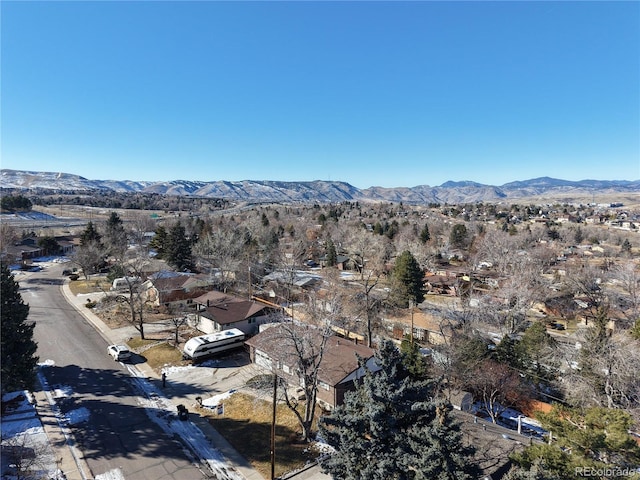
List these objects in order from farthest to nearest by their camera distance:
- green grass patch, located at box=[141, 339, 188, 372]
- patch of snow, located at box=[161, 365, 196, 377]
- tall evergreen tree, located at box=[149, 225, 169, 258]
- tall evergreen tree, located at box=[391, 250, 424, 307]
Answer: tall evergreen tree, located at box=[149, 225, 169, 258]
tall evergreen tree, located at box=[391, 250, 424, 307]
green grass patch, located at box=[141, 339, 188, 372]
patch of snow, located at box=[161, 365, 196, 377]

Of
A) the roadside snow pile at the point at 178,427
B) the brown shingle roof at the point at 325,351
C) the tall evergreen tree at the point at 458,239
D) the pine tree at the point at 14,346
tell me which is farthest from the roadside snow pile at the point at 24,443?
the tall evergreen tree at the point at 458,239

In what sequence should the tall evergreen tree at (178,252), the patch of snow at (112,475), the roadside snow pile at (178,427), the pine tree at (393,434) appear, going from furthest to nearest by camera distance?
the tall evergreen tree at (178,252)
the roadside snow pile at (178,427)
the patch of snow at (112,475)
the pine tree at (393,434)

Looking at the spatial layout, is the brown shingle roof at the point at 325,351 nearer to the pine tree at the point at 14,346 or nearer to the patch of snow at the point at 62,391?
the patch of snow at the point at 62,391

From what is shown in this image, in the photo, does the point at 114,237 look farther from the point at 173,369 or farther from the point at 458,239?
the point at 458,239

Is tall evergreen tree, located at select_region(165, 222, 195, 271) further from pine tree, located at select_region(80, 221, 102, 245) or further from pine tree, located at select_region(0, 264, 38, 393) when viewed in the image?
pine tree, located at select_region(0, 264, 38, 393)

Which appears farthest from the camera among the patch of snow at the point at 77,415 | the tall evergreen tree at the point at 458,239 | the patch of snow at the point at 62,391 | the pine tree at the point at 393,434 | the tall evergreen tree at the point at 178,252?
the tall evergreen tree at the point at 458,239

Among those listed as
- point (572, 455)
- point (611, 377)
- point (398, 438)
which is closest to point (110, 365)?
point (398, 438)

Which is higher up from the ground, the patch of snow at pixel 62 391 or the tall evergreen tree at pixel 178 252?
the tall evergreen tree at pixel 178 252

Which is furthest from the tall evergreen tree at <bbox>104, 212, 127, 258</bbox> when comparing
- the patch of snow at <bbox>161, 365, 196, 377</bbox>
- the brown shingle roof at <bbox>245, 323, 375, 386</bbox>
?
the brown shingle roof at <bbox>245, 323, 375, 386</bbox>

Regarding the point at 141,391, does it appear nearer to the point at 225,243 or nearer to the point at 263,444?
the point at 263,444
